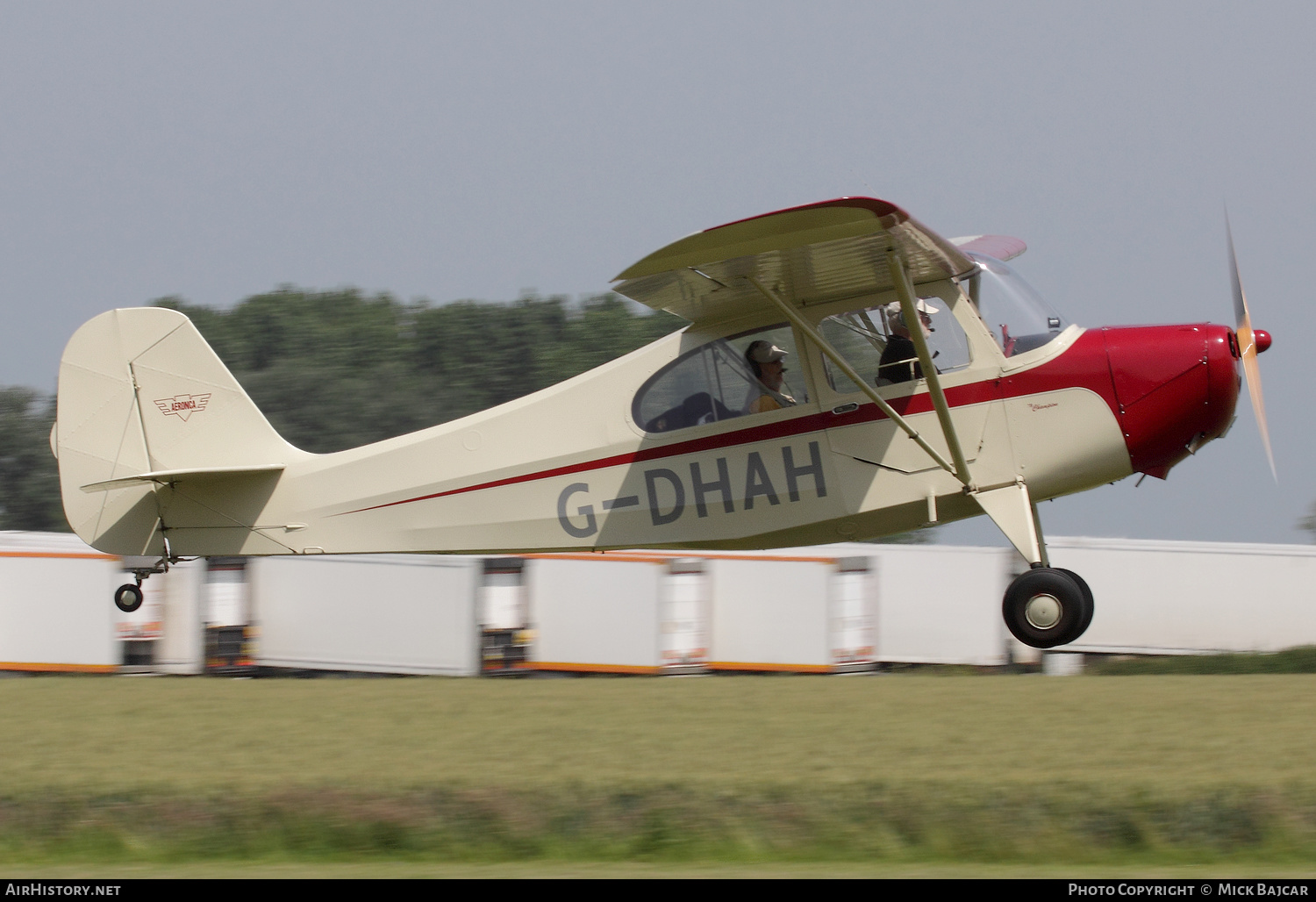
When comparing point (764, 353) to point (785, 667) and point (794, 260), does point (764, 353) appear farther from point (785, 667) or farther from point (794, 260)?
point (785, 667)

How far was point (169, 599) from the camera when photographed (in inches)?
592

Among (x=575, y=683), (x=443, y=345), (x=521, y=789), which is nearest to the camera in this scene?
(x=521, y=789)

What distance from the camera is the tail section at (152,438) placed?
33.1ft

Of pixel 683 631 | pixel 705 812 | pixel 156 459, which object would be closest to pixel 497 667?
pixel 683 631

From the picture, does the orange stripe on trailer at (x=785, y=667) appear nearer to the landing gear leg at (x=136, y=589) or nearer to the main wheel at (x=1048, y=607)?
the main wheel at (x=1048, y=607)

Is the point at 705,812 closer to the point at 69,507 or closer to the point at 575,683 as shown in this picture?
the point at 575,683

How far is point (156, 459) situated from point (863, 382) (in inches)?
213

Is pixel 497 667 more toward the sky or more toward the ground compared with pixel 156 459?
more toward the ground

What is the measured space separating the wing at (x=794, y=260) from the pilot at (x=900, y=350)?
7.2 inches

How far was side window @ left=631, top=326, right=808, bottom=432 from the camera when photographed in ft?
29.0

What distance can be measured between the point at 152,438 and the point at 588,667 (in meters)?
6.22

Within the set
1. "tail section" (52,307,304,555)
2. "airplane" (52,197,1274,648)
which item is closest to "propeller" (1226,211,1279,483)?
"airplane" (52,197,1274,648)

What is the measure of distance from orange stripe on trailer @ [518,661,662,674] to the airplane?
18.0ft

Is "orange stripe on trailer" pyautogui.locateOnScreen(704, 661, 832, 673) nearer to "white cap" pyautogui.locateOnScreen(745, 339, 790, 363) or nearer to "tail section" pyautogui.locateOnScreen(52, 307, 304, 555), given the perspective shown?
"tail section" pyautogui.locateOnScreen(52, 307, 304, 555)
